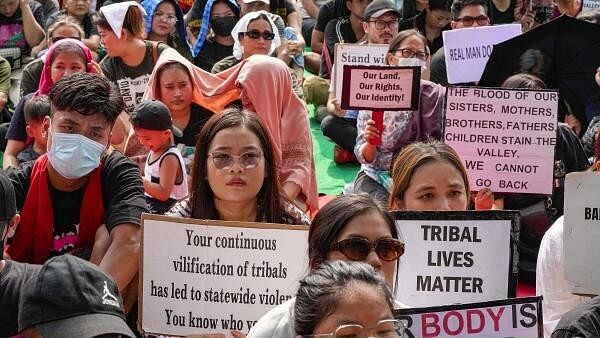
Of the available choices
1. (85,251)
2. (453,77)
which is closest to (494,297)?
(85,251)

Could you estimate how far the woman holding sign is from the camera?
6812mm

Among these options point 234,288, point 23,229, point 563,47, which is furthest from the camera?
point 563,47

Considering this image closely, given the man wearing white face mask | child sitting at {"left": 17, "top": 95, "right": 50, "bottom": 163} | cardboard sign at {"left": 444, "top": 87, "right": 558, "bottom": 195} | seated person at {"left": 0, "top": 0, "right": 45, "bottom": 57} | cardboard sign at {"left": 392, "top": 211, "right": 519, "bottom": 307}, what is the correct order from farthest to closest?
seated person at {"left": 0, "top": 0, "right": 45, "bottom": 57}, child sitting at {"left": 17, "top": 95, "right": 50, "bottom": 163}, cardboard sign at {"left": 444, "top": 87, "right": 558, "bottom": 195}, the man wearing white face mask, cardboard sign at {"left": 392, "top": 211, "right": 519, "bottom": 307}

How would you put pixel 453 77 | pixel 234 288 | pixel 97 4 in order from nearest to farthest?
pixel 234 288, pixel 453 77, pixel 97 4

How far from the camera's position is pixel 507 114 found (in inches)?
237

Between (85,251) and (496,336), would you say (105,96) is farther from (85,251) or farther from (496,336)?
(496,336)

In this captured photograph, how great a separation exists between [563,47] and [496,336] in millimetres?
4236

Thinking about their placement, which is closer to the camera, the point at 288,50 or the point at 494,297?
the point at 494,297

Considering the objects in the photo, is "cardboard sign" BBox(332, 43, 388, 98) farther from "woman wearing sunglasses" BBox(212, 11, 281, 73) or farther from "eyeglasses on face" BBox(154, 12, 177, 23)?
"eyeglasses on face" BBox(154, 12, 177, 23)

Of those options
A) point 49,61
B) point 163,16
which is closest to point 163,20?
point 163,16

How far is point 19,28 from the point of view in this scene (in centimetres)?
1028

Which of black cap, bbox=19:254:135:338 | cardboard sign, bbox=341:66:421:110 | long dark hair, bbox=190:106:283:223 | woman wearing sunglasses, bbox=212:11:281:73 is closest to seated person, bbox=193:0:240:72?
woman wearing sunglasses, bbox=212:11:281:73

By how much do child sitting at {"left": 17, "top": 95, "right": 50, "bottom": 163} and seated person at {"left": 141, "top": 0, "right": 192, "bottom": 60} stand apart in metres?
2.22

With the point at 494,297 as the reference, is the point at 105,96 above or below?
above
